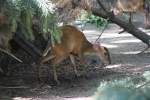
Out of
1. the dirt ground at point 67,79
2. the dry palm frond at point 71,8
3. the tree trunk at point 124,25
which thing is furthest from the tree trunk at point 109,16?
the dry palm frond at point 71,8

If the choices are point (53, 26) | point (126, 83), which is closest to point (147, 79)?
point (126, 83)

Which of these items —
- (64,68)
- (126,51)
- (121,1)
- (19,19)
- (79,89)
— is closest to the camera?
(19,19)

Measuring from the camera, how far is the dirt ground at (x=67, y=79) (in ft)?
23.4

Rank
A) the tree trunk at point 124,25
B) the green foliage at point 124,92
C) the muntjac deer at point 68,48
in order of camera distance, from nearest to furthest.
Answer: the green foliage at point 124,92, the muntjac deer at point 68,48, the tree trunk at point 124,25

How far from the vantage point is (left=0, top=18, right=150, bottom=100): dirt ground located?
7.14 meters

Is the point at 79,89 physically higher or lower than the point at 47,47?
lower

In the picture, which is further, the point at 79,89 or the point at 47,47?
the point at 47,47

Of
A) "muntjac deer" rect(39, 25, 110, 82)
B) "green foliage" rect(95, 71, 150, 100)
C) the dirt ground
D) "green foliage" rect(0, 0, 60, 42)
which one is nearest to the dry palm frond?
"muntjac deer" rect(39, 25, 110, 82)

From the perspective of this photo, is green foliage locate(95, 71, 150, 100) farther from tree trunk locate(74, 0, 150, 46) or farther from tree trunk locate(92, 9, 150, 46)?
tree trunk locate(92, 9, 150, 46)

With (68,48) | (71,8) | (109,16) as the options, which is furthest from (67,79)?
(109,16)

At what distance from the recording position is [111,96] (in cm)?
207

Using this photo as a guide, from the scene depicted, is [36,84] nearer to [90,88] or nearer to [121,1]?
[90,88]

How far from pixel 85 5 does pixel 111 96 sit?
6.20 meters

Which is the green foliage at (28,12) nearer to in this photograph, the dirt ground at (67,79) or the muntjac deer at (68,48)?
the dirt ground at (67,79)
